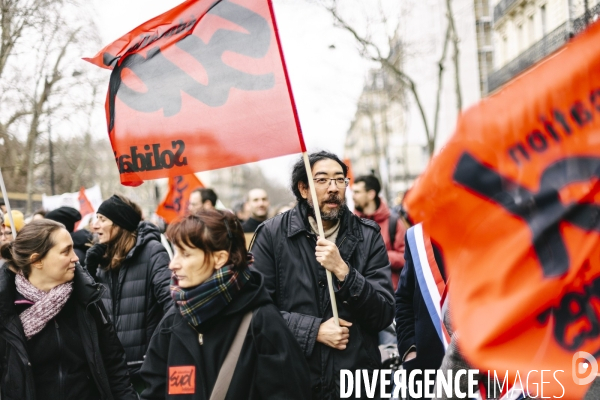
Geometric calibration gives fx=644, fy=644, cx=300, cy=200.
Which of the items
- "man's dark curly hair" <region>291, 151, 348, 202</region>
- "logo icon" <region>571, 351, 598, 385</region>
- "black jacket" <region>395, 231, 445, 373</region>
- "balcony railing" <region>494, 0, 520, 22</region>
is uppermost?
"balcony railing" <region>494, 0, 520, 22</region>

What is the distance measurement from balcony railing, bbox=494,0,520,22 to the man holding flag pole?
28.3 metres

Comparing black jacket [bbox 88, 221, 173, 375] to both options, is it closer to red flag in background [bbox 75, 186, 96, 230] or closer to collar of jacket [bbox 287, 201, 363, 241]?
collar of jacket [bbox 287, 201, 363, 241]

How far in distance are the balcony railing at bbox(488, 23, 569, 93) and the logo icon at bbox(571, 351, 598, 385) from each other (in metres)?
17.2

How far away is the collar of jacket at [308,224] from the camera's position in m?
3.63

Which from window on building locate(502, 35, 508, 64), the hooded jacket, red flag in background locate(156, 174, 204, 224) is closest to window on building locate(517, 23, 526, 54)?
window on building locate(502, 35, 508, 64)

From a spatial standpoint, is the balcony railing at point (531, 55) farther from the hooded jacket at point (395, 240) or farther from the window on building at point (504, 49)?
the hooded jacket at point (395, 240)

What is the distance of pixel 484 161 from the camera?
188cm

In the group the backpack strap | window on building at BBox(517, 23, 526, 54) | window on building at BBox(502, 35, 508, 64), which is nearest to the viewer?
the backpack strap

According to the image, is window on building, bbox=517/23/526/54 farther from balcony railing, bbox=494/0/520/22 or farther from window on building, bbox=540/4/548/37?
window on building, bbox=540/4/548/37

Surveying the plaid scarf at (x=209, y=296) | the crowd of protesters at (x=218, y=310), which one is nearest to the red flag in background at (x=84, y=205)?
the crowd of protesters at (x=218, y=310)

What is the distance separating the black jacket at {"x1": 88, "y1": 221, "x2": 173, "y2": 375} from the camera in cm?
418

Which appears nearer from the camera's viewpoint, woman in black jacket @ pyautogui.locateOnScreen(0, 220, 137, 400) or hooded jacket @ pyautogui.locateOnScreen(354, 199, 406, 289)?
woman in black jacket @ pyautogui.locateOnScreen(0, 220, 137, 400)

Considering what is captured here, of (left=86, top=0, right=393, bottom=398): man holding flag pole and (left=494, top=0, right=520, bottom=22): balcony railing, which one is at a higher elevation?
(left=494, top=0, right=520, bottom=22): balcony railing

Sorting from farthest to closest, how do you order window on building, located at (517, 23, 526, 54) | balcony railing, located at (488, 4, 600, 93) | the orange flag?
window on building, located at (517, 23, 526, 54) < balcony railing, located at (488, 4, 600, 93) < the orange flag
